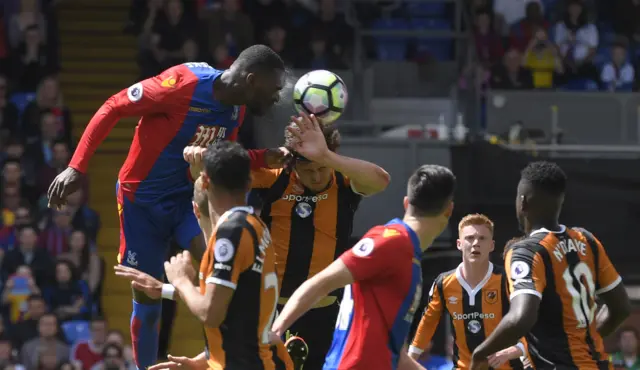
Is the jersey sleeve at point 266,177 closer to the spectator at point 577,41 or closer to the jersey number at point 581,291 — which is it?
the jersey number at point 581,291

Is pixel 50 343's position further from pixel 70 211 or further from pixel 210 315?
pixel 210 315

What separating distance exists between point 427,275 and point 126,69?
6.38m

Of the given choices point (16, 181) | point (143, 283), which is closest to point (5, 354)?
point (16, 181)

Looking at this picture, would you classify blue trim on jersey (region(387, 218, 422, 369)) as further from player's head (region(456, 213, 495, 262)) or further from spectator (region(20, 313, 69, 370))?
spectator (region(20, 313, 69, 370))

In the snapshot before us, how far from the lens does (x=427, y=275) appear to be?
12258mm

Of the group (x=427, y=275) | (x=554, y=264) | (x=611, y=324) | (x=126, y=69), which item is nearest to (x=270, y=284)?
(x=554, y=264)

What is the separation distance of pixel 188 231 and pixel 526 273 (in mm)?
2038

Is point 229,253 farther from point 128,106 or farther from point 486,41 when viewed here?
point 486,41

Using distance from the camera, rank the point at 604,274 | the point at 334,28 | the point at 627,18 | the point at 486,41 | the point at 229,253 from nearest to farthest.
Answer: the point at 229,253, the point at 604,274, the point at 334,28, the point at 486,41, the point at 627,18

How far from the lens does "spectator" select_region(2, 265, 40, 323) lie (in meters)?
13.3

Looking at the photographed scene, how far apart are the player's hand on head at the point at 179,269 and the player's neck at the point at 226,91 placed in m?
1.63

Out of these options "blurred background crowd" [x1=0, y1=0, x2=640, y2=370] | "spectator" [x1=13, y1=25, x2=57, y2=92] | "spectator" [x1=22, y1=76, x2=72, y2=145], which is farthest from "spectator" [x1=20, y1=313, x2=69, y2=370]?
"spectator" [x1=13, y1=25, x2=57, y2=92]

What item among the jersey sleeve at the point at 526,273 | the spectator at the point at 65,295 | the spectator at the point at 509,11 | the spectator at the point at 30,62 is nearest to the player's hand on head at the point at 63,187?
the jersey sleeve at the point at 526,273

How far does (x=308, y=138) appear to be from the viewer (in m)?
6.56
